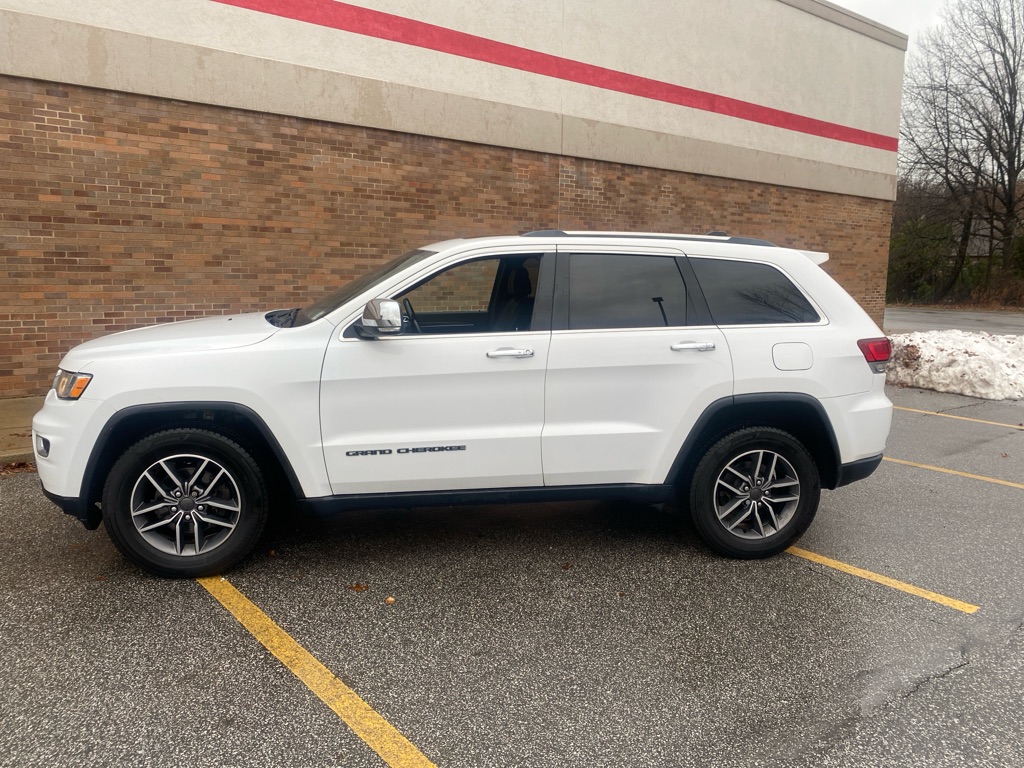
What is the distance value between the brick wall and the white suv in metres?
4.87

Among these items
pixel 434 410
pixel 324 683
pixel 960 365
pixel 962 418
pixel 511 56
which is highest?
pixel 511 56

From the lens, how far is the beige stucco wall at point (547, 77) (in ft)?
27.0

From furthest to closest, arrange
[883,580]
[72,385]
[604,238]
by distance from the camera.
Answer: [604,238] → [883,580] → [72,385]

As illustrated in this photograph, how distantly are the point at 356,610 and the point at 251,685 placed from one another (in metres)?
0.74

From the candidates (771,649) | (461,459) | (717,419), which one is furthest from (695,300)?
(771,649)

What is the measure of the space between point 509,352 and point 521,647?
1516 millimetres

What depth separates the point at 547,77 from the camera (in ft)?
38.0

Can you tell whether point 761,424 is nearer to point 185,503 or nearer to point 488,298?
point 488,298

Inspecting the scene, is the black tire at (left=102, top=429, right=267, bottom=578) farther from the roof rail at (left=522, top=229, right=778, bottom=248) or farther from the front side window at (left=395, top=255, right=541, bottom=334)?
the roof rail at (left=522, top=229, right=778, bottom=248)

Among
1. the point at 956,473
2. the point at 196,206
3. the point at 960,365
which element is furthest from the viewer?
the point at 960,365

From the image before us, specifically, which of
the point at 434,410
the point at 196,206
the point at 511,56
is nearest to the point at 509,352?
the point at 434,410

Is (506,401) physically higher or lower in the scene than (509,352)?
lower

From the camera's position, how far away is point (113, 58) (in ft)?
26.6

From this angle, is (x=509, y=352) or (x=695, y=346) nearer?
(x=509, y=352)
